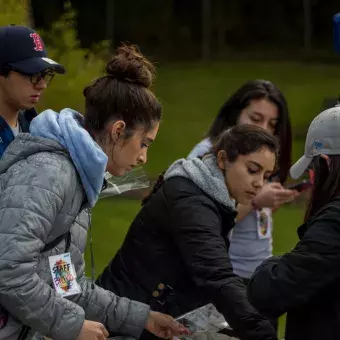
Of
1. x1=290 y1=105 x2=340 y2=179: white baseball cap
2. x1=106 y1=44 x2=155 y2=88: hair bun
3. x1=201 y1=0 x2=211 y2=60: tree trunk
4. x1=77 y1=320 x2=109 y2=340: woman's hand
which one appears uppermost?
x1=106 y1=44 x2=155 y2=88: hair bun

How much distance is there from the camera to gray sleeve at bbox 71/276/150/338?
11.1ft

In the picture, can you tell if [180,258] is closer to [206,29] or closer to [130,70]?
[130,70]

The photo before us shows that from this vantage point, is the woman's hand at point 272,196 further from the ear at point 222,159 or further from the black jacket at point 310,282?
the black jacket at point 310,282

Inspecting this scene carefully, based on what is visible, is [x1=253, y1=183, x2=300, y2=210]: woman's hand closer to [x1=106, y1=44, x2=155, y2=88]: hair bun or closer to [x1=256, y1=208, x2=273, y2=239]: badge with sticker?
[x1=256, y1=208, x2=273, y2=239]: badge with sticker

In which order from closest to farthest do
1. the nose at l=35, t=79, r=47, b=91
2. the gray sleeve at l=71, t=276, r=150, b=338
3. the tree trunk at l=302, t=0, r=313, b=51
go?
the gray sleeve at l=71, t=276, r=150, b=338 < the nose at l=35, t=79, r=47, b=91 < the tree trunk at l=302, t=0, r=313, b=51

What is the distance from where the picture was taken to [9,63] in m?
4.33

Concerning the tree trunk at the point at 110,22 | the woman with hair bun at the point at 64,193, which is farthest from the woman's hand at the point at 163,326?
the tree trunk at the point at 110,22

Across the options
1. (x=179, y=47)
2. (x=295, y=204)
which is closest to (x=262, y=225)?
(x=295, y=204)

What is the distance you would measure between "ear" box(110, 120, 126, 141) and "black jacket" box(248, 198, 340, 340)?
62cm

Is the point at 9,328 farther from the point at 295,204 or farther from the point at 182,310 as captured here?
the point at 295,204

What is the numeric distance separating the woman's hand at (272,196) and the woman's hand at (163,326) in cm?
139

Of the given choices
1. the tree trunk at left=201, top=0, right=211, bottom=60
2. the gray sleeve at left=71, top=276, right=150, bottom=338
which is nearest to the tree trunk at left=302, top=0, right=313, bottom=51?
the tree trunk at left=201, top=0, right=211, bottom=60

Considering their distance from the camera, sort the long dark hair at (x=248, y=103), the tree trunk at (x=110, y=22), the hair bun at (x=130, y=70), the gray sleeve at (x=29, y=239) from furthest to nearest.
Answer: the tree trunk at (x=110, y=22) → the long dark hair at (x=248, y=103) → the hair bun at (x=130, y=70) → the gray sleeve at (x=29, y=239)

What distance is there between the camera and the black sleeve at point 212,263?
344 centimetres
